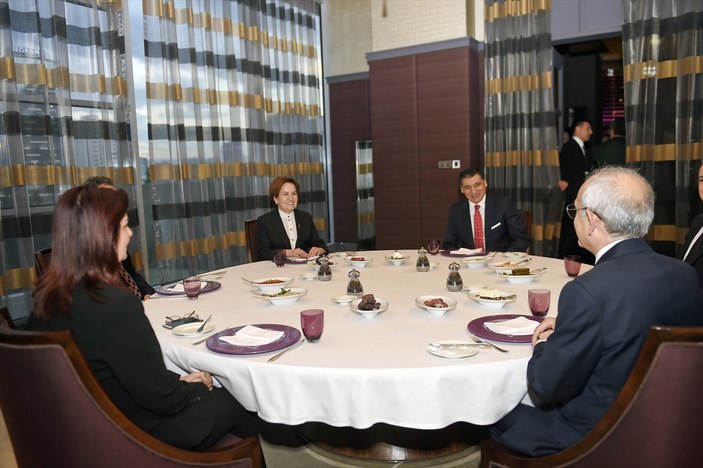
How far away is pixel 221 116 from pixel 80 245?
15.0 feet

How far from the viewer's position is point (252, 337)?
1.69 meters

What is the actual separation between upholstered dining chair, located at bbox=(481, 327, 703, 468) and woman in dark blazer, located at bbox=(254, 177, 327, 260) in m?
2.58

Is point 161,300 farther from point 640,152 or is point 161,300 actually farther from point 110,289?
point 640,152

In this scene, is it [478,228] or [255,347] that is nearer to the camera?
[255,347]

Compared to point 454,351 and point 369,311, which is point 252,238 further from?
point 454,351

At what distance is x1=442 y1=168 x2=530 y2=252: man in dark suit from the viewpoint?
3.68 m

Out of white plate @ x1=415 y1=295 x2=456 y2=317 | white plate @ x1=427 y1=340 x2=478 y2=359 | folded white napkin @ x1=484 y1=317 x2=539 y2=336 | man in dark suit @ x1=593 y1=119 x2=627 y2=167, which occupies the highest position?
man in dark suit @ x1=593 y1=119 x2=627 y2=167

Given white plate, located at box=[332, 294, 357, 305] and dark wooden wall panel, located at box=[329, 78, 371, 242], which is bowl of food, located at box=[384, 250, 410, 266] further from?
dark wooden wall panel, located at box=[329, 78, 371, 242]

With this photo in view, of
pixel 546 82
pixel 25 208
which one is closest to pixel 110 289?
pixel 25 208


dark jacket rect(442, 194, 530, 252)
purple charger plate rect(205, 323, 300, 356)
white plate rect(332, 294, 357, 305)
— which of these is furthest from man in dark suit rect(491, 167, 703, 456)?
dark jacket rect(442, 194, 530, 252)

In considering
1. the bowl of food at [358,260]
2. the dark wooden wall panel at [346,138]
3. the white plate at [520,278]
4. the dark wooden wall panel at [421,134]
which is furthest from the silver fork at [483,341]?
the dark wooden wall panel at [346,138]

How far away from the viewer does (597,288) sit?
4.12 feet

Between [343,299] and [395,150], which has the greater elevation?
[395,150]

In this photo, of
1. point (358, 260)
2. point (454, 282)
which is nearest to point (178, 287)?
point (358, 260)
